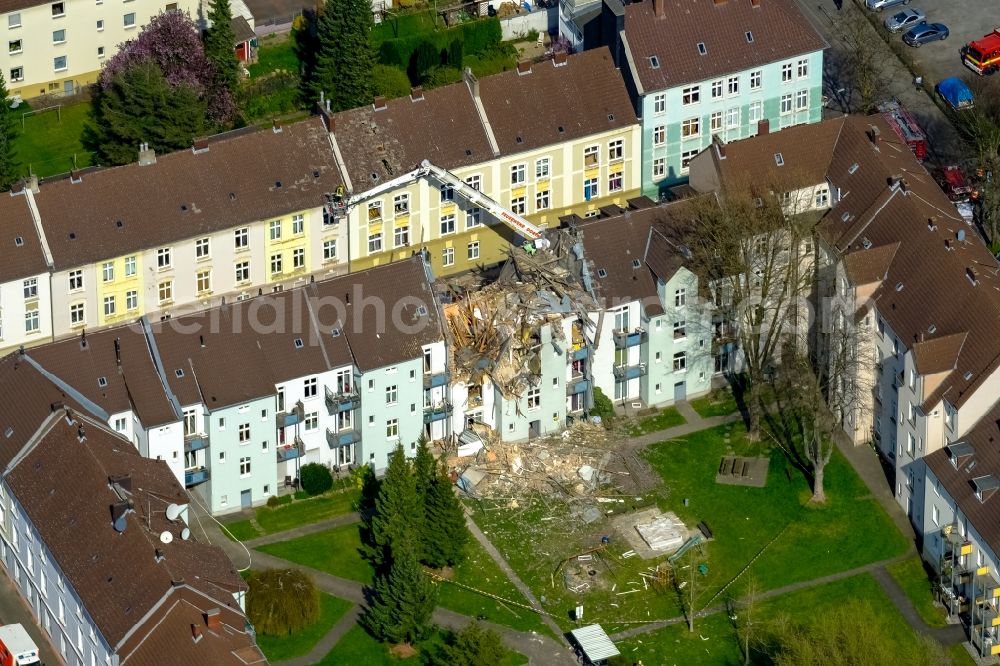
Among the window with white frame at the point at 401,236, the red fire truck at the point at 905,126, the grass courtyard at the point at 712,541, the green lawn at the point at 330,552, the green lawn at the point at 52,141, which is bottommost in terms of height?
the grass courtyard at the point at 712,541

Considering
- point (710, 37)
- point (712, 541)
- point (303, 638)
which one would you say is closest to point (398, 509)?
point (303, 638)

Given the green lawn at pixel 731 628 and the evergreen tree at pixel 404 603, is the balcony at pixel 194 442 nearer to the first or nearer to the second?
the evergreen tree at pixel 404 603

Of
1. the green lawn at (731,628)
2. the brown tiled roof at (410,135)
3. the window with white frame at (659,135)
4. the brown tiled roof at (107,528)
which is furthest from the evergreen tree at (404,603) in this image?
the window with white frame at (659,135)

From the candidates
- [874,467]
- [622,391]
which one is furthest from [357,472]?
[874,467]

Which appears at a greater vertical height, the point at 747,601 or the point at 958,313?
the point at 958,313

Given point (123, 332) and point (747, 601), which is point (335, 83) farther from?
point (747, 601)

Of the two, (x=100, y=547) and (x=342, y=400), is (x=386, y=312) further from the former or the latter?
(x=100, y=547)
